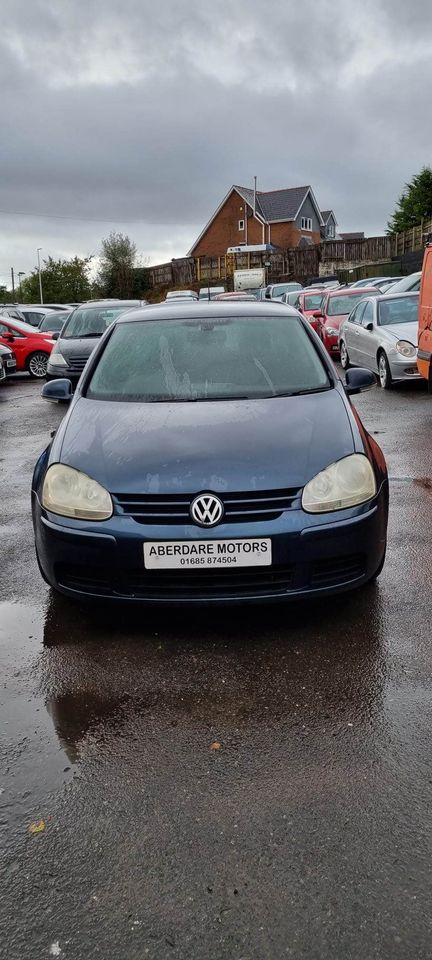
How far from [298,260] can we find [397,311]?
42692 millimetres

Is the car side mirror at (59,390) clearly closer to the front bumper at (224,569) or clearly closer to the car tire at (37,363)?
the front bumper at (224,569)

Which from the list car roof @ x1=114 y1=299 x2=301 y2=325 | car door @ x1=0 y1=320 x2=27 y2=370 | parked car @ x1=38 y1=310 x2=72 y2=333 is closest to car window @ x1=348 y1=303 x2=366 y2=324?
car door @ x1=0 y1=320 x2=27 y2=370

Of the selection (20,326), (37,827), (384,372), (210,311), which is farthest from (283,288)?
(37,827)

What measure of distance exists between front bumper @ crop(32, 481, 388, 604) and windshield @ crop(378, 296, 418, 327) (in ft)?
35.7

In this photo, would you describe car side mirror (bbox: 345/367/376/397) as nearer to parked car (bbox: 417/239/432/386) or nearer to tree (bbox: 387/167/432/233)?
parked car (bbox: 417/239/432/386)

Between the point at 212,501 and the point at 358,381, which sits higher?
the point at 358,381

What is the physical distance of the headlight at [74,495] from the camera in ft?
11.9

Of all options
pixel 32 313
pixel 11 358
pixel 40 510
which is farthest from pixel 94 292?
pixel 40 510

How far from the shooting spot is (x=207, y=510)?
3480 mm

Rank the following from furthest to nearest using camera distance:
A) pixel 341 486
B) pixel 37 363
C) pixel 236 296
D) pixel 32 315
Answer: pixel 32 315 < pixel 236 296 < pixel 37 363 < pixel 341 486

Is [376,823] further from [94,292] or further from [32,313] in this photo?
[94,292]

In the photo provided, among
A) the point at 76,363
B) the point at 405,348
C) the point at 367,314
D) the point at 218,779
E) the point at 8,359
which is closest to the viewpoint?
the point at 218,779

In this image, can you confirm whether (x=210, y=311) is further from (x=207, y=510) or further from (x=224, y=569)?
(x=224, y=569)

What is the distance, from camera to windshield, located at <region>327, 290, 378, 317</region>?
64.7ft
